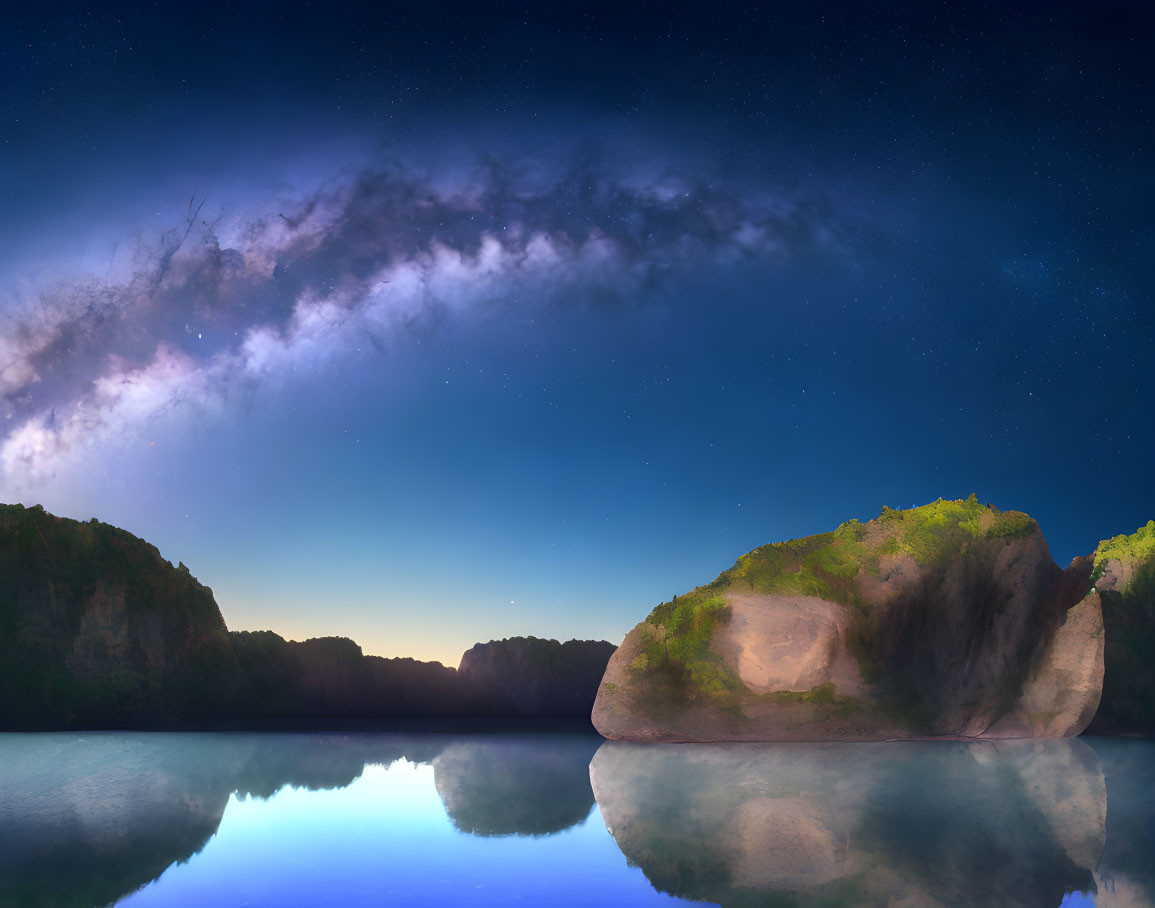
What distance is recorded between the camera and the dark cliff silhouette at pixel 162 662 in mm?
36375

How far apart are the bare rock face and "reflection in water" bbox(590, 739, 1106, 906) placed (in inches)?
305

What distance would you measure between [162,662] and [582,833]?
36.4m

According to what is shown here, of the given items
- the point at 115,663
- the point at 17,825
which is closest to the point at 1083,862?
the point at 17,825

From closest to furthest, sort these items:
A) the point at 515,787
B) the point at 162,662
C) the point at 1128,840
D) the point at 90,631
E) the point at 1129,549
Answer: the point at 1128,840, the point at 515,787, the point at 1129,549, the point at 90,631, the point at 162,662

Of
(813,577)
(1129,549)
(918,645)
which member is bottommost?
(918,645)

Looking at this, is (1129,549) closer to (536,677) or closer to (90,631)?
(536,677)

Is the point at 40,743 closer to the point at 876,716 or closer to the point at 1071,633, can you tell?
the point at 876,716

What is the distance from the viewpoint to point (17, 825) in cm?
1023

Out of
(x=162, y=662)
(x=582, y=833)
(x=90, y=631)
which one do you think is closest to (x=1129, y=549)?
(x=582, y=833)

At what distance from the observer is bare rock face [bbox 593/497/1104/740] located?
2723cm

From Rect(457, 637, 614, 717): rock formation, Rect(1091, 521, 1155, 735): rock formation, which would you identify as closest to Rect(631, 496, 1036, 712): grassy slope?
Rect(1091, 521, 1155, 735): rock formation

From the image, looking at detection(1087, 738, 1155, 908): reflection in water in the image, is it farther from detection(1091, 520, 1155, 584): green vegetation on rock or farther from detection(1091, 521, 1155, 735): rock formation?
detection(1091, 520, 1155, 584): green vegetation on rock

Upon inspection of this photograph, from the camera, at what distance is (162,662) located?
3984 cm

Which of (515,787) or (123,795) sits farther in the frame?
(515,787)
